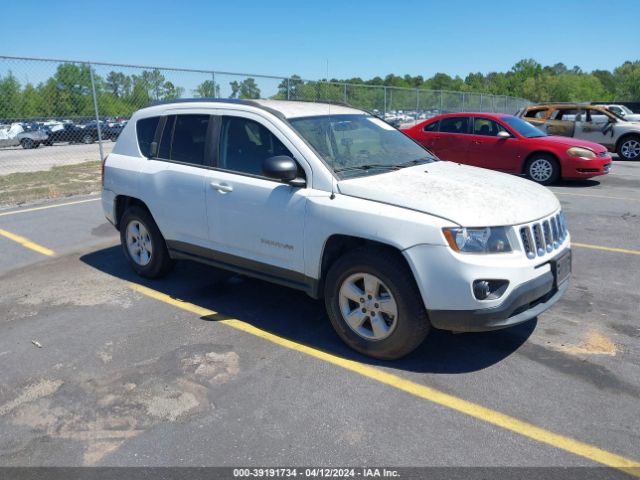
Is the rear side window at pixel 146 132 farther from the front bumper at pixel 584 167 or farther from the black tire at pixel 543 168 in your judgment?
the front bumper at pixel 584 167

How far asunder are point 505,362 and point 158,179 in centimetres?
351

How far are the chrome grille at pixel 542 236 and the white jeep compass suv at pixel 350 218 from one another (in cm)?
1

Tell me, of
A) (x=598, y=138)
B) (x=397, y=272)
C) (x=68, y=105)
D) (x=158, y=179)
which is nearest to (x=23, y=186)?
(x=68, y=105)

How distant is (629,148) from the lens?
15633mm

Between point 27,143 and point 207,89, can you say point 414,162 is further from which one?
point 27,143

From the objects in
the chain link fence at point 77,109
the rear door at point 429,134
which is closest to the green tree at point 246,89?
the chain link fence at point 77,109

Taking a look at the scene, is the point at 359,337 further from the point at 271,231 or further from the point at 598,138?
the point at 598,138

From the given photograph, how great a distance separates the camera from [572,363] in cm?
364

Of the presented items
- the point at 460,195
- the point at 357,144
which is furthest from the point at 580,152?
the point at 460,195

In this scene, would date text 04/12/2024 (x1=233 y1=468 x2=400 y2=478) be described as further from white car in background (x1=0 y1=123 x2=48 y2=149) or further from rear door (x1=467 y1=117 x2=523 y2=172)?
white car in background (x1=0 y1=123 x2=48 y2=149)

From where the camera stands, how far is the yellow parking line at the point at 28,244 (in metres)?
6.52

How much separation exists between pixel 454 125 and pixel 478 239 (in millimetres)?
9223

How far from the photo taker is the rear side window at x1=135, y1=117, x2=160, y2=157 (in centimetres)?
527

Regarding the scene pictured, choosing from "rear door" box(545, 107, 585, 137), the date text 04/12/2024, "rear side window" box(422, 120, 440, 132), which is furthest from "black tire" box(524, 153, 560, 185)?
the date text 04/12/2024
